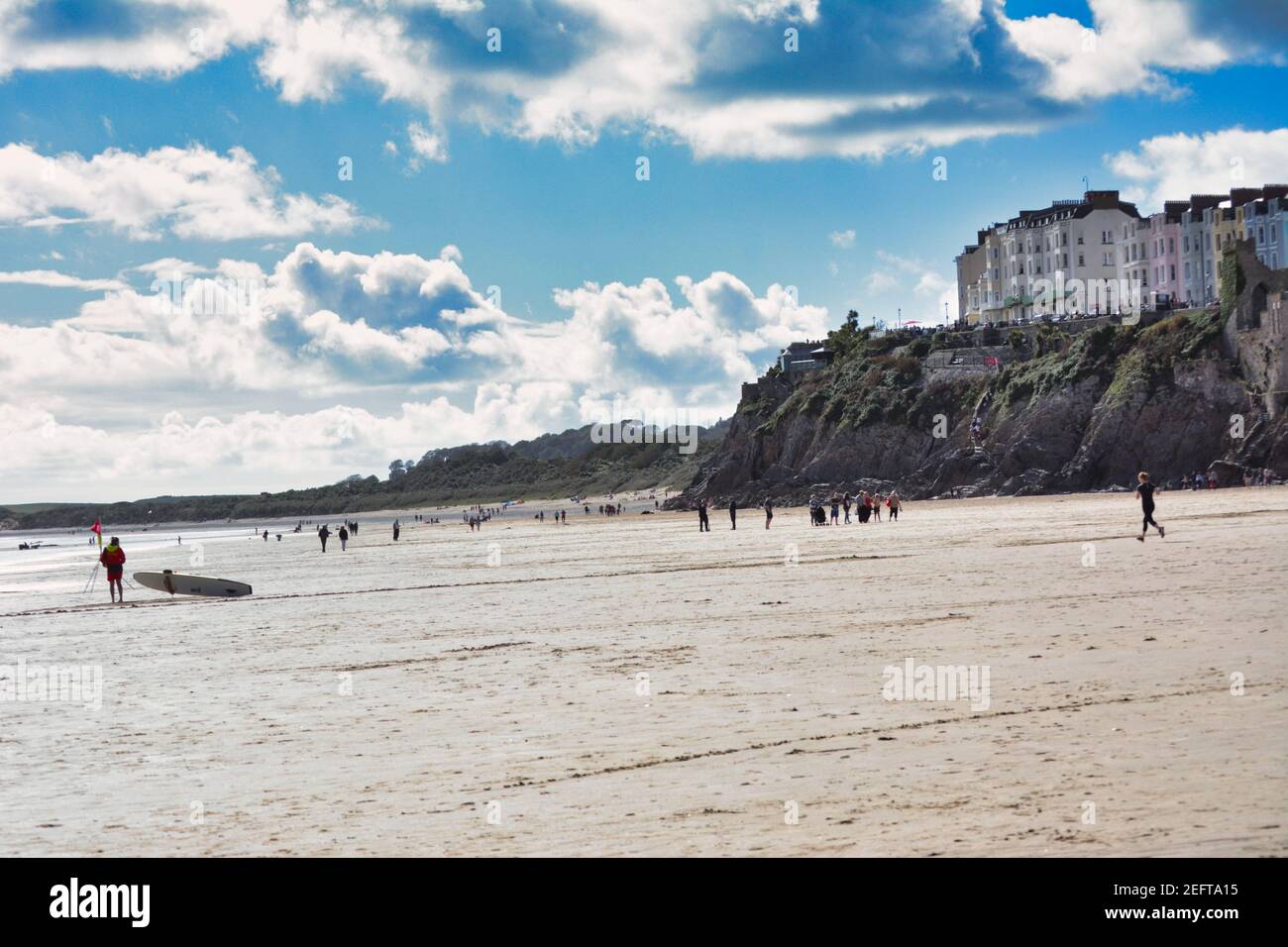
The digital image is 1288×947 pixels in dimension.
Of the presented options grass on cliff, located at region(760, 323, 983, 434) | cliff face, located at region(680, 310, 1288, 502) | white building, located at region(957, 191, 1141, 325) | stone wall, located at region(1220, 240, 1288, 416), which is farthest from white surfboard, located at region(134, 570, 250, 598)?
white building, located at region(957, 191, 1141, 325)

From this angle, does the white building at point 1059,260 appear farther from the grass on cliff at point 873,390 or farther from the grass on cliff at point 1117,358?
the grass on cliff at point 1117,358

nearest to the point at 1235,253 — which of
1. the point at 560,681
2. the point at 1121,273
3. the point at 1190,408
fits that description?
the point at 1190,408

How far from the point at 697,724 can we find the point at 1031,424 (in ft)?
240

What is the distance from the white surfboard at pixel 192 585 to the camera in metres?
32.8

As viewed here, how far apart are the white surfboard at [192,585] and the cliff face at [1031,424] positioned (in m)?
52.1

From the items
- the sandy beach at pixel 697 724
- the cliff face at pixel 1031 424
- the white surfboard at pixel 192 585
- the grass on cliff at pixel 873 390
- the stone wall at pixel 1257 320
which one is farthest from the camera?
the grass on cliff at pixel 873 390

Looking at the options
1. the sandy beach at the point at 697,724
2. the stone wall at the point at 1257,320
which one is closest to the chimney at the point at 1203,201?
the stone wall at the point at 1257,320

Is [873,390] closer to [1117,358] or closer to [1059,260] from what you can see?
[1117,358]

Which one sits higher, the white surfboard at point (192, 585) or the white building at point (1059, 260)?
the white building at point (1059, 260)

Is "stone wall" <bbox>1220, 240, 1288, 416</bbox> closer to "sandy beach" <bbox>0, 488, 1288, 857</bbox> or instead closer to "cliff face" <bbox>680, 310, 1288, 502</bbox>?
"cliff face" <bbox>680, 310, 1288, 502</bbox>

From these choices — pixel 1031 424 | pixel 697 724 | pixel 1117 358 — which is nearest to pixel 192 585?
pixel 697 724

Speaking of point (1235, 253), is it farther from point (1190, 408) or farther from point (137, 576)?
point (137, 576)
